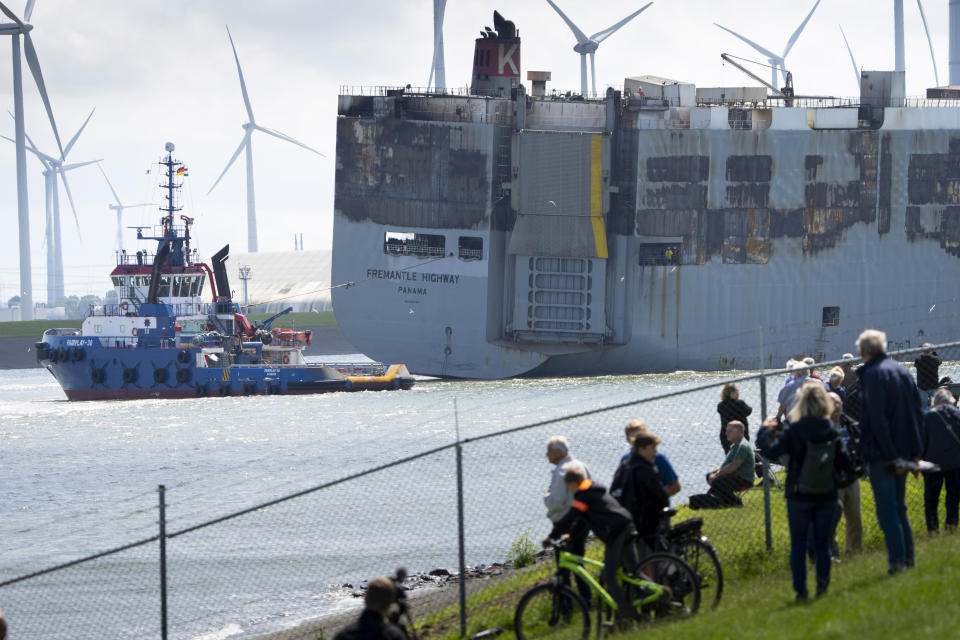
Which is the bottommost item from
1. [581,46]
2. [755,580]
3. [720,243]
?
[755,580]

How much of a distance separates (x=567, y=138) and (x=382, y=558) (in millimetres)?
31581

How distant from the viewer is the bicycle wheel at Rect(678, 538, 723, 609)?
28.8 feet

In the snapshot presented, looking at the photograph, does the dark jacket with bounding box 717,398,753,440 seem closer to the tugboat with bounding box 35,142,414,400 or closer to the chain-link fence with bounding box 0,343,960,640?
the chain-link fence with bounding box 0,343,960,640

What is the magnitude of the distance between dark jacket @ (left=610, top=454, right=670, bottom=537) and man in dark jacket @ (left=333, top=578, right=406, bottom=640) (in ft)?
7.76

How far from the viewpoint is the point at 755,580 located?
988cm

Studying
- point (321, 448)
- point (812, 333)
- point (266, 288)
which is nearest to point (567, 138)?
point (812, 333)

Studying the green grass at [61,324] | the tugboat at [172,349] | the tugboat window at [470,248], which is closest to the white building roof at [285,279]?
the green grass at [61,324]

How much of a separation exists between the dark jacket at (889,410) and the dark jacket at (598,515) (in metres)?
1.78

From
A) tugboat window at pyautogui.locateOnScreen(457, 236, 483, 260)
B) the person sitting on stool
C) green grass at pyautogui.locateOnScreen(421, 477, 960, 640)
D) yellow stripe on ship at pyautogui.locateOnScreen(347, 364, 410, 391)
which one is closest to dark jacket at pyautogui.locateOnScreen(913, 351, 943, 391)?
green grass at pyautogui.locateOnScreen(421, 477, 960, 640)

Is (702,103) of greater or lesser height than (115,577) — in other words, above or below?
above

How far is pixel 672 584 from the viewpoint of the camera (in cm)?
862

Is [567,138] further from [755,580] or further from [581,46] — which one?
[755,580]

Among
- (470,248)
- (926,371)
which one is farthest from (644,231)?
(926,371)

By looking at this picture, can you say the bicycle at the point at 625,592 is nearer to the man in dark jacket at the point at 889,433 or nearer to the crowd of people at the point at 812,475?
the crowd of people at the point at 812,475
